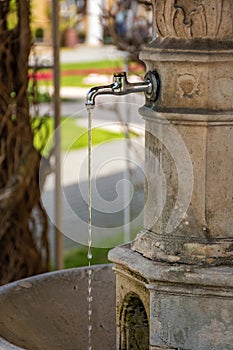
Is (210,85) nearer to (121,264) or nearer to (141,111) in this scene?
(141,111)

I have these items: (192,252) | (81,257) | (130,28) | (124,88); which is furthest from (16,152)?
(192,252)

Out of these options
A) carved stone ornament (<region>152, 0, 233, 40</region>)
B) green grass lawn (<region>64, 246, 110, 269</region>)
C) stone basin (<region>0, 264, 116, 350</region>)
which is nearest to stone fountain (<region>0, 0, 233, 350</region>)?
carved stone ornament (<region>152, 0, 233, 40</region>)

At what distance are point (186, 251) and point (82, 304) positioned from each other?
609mm

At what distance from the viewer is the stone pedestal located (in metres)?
2.61

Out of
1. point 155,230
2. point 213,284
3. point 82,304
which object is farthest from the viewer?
point 82,304

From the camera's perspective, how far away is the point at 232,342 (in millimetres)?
2643

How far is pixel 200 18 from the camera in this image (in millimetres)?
2604

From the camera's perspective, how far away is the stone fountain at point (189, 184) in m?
2.61

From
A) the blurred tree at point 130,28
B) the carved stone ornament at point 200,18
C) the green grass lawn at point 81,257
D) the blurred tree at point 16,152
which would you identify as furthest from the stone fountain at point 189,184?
the green grass lawn at point 81,257

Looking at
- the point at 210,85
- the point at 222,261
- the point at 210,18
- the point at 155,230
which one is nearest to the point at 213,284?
the point at 222,261

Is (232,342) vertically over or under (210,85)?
under

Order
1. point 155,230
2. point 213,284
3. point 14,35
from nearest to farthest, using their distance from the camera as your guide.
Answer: point 213,284
point 155,230
point 14,35

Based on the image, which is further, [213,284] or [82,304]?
[82,304]

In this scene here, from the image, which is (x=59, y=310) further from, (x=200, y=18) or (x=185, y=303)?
(x=200, y=18)
